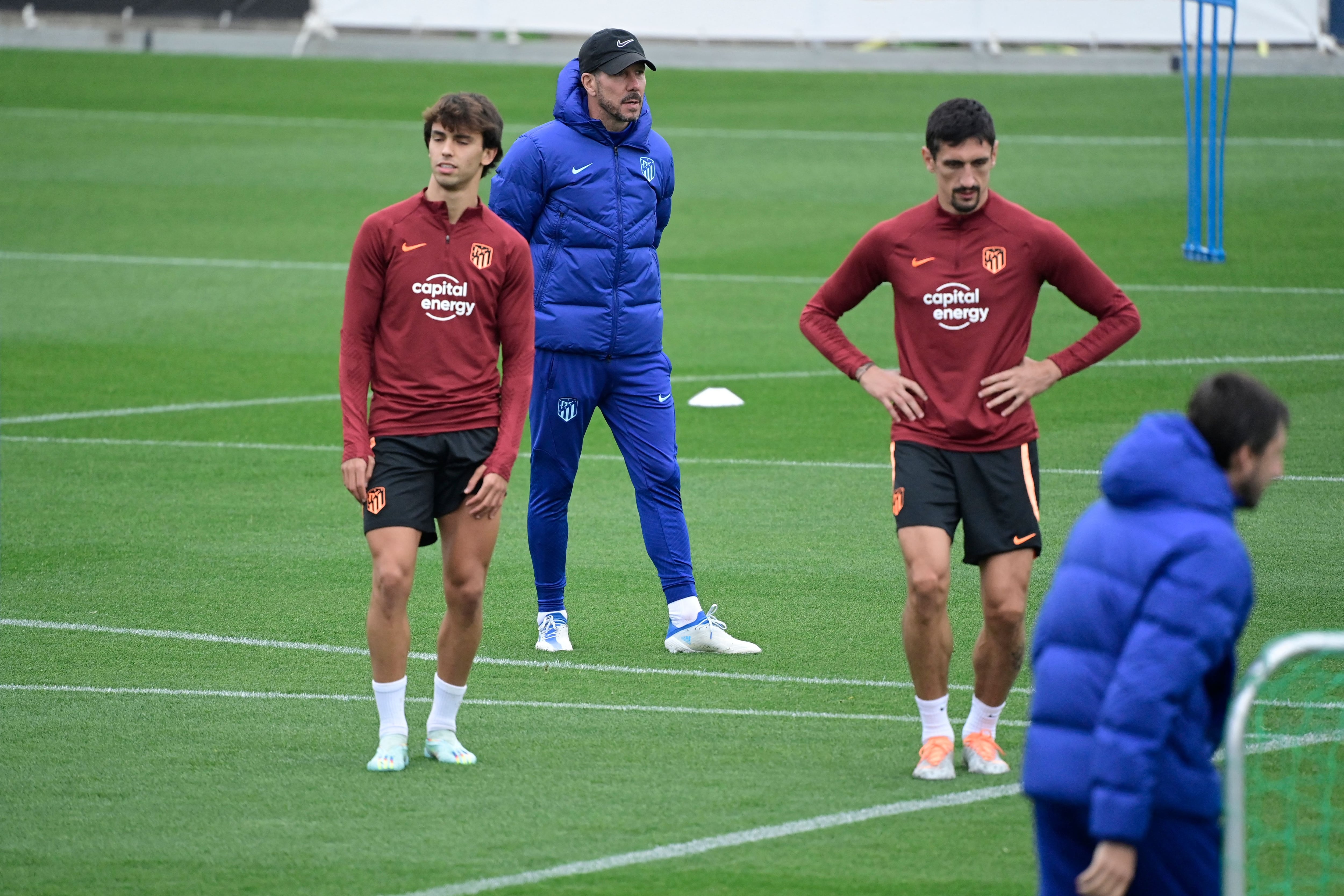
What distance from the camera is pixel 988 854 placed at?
5391 millimetres

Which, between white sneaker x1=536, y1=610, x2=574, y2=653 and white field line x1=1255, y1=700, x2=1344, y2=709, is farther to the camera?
white sneaker x1=536, y1=610, x2=574, y2=653

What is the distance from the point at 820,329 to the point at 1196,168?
1480 cm

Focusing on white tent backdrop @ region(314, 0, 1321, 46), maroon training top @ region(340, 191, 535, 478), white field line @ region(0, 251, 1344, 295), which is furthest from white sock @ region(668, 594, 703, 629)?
white tent backdrop @ region(314, 0, 1321, 46)

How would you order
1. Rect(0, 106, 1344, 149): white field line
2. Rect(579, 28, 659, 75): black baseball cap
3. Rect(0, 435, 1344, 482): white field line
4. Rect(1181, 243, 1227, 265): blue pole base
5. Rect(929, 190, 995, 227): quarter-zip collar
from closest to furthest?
Rect(929, 190, 995, 227): quarter-zip collar < Rect(579, 28, 659, 75): black baseball cap < Rect(0, 435, 1344, 482): white field line < Rect(1181, 243, 1227, 265): blue pole base < Rect(0, 106, 1344, 149): white field line

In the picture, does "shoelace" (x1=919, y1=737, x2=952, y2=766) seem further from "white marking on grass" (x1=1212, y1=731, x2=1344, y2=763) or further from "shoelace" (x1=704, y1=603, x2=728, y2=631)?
"shoelace" (x1=704, y1=603, x2=728, y2=631)

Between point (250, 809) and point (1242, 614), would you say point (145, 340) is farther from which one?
point (1242, 614)

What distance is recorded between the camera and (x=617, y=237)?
7.96 metres

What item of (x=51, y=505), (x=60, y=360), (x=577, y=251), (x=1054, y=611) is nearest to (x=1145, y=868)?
(x=1054, y=611)

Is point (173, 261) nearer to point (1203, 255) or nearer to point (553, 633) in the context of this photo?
point (1203, 255)

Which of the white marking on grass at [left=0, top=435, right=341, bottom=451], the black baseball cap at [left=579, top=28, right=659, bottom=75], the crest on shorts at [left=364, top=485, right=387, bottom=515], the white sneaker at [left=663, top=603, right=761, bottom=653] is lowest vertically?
the white sneaker at [left=663, top=603, right=761, bottom=653]

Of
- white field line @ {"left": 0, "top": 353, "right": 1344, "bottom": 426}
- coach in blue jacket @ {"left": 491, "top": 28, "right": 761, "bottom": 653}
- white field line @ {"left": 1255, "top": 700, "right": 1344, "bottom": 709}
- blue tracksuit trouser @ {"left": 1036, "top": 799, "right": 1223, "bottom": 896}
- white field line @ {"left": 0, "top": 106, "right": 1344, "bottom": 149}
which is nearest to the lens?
blue tracksuit trouser @ {"left": 1036, "top": 799, "right": 1223, "bottom": 896}

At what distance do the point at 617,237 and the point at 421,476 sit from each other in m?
2.17

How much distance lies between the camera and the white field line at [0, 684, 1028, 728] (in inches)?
269

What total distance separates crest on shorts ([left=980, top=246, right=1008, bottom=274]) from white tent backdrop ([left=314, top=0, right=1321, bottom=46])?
21.9 metres
